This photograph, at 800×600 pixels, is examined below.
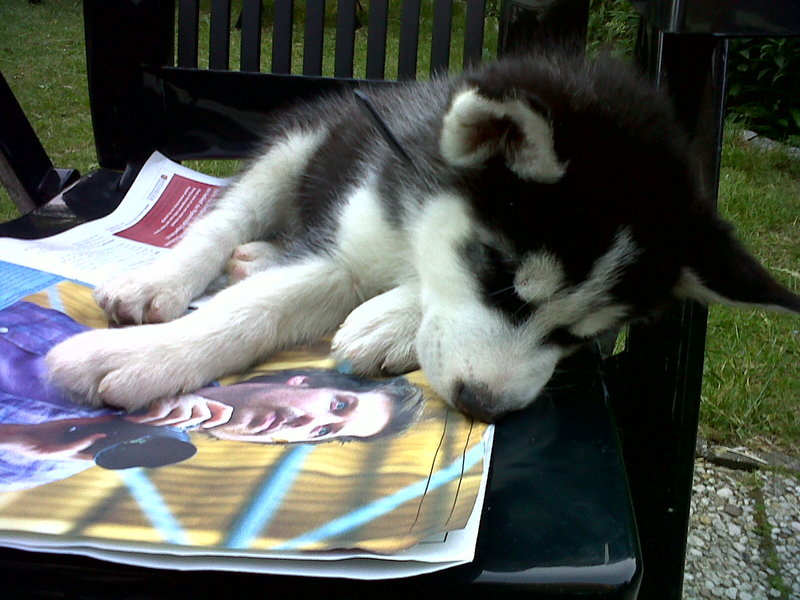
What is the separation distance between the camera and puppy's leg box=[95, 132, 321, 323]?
1442mm

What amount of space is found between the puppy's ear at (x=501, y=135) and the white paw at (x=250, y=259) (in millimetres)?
609

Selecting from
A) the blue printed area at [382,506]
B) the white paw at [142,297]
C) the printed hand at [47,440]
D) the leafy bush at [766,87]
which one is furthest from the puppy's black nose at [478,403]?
the leafy bush at [766,87]

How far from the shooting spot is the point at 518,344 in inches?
48.1

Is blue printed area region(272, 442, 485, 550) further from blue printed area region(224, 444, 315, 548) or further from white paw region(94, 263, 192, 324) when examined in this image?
white paw region(94, 263, 192, 324)

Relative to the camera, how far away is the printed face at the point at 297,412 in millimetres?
1056

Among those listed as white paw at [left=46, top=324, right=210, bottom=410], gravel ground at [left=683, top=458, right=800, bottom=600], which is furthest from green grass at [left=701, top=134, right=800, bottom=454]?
white paw at [left=46, top=324, right=210, bottom=410]

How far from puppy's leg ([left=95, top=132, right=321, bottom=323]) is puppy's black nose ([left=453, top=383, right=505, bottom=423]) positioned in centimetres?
64

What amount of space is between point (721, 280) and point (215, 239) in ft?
3.57

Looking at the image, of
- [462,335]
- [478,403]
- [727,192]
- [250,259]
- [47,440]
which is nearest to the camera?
[47,440]

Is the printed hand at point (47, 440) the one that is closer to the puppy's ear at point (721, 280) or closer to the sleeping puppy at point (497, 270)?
the sleeping puppy at point (497, 270)

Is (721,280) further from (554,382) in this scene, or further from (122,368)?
(122,368)

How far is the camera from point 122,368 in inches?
44.8

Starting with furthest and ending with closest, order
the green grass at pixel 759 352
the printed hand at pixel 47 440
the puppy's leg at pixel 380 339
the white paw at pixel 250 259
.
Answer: the green grass at pixel 759 352, the white paw at pixel 250 259, the puppy's leg at pixel 380 339, the printed hand at pixel 47 440

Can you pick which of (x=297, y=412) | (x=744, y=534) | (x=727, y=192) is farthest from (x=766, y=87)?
(x=297, y=412)
